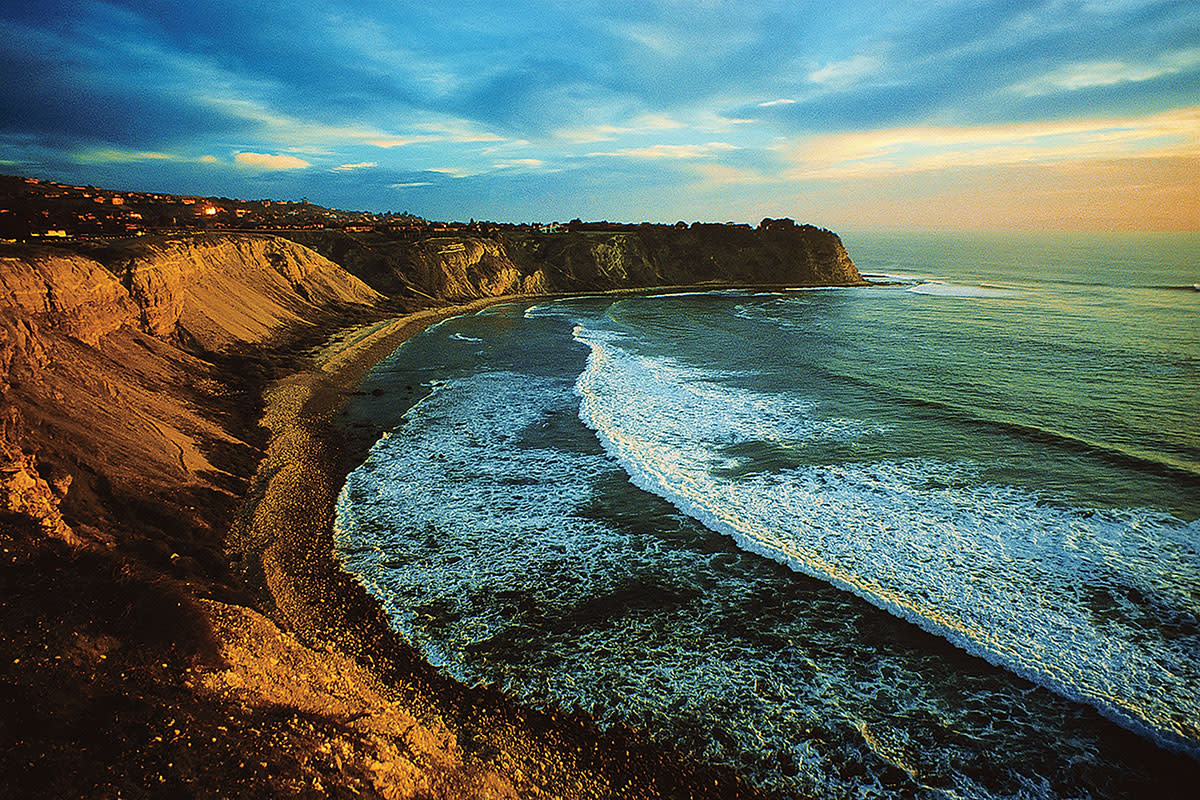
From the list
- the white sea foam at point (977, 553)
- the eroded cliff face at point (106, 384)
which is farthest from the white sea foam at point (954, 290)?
the eroded cliff face at point (106, 384)

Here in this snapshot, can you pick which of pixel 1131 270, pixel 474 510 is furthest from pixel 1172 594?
pixel 1131 270

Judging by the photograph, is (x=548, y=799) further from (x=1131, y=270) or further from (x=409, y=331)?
(x=1131, y=270)

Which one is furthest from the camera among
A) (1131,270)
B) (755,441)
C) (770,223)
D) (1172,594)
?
(770,223)

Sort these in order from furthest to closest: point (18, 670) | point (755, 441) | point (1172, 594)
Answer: point (755, 441)
point (1172, 594)
point (18, 670)

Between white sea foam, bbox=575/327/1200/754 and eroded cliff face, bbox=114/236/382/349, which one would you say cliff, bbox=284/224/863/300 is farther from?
white sea foam, bbox=575/327/1200/754

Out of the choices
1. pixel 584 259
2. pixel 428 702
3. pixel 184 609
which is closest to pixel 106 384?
pixel 184 609

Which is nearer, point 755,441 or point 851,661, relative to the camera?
point 851,661

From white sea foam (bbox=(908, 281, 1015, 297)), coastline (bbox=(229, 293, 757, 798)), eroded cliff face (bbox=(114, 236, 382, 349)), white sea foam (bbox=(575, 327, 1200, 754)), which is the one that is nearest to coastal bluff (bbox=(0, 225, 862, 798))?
coastline (bbox=(229, 293, 757, 798))

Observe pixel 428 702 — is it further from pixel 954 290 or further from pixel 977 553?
pixel 954 290
